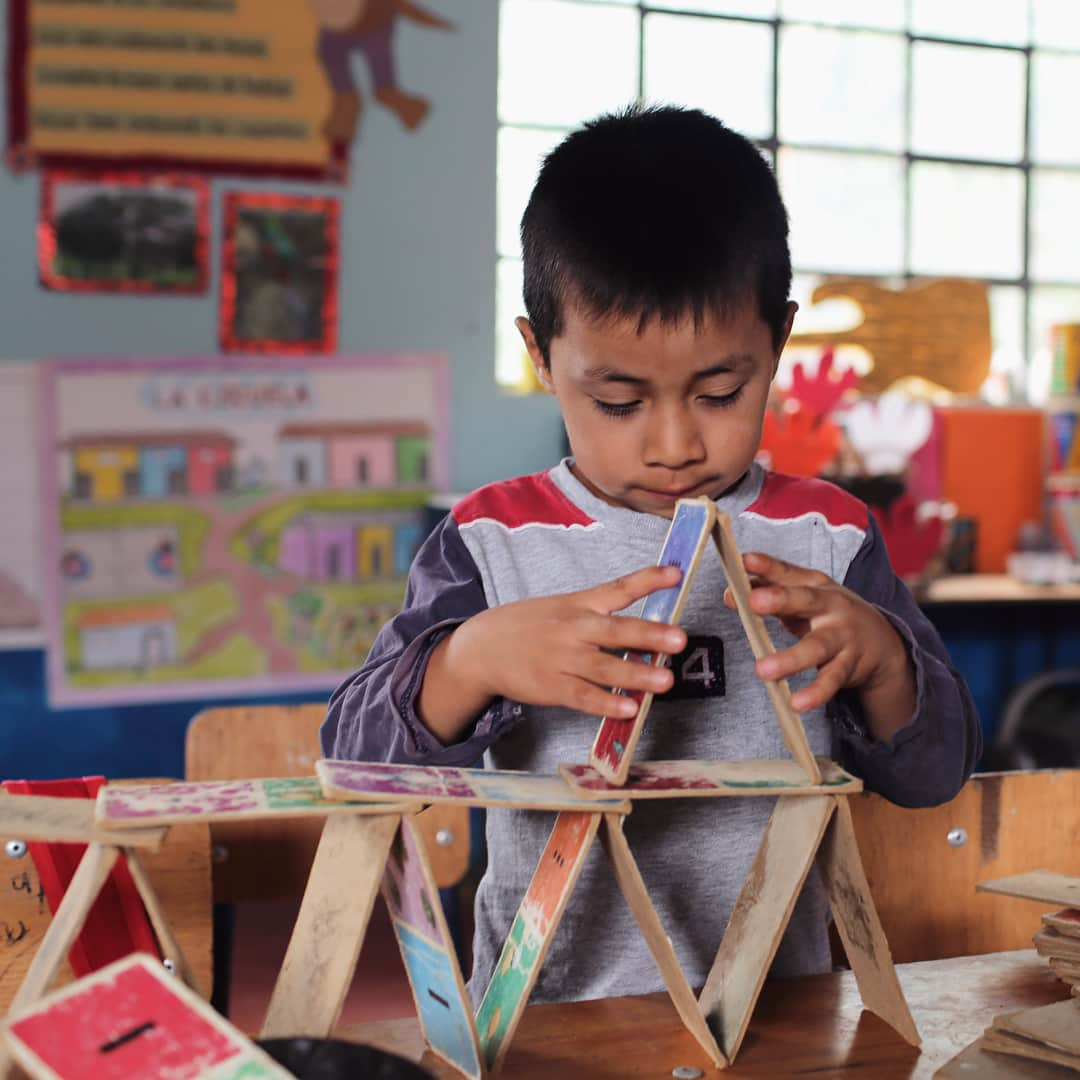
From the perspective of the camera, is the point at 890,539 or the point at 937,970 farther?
the point at 890,539

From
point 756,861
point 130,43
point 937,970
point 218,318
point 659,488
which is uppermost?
point 130,43

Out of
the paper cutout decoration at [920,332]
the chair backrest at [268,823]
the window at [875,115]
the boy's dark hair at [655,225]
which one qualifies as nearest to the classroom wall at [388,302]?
the window at [875,115]

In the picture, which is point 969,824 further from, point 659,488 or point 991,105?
point 991,105

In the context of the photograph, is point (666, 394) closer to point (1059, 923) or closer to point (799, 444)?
point (1059, 923)

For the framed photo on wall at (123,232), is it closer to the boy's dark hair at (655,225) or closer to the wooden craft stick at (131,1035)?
the boy's dark hair at (655,225)

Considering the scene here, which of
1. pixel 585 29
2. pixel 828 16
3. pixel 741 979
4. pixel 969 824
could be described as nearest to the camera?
pixel 741 979

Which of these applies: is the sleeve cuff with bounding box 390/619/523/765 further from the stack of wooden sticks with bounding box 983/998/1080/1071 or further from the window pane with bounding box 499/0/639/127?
the window pane with bounding box 499/0/639/127

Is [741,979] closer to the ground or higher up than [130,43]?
closer to the ground

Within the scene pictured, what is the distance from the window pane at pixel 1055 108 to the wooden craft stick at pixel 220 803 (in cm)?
330

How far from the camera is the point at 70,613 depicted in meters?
2.57

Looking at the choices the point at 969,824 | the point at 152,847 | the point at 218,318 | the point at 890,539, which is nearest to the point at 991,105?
the point at 890,539

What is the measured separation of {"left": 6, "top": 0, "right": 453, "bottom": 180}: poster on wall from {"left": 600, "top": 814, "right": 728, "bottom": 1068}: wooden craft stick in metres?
2.16

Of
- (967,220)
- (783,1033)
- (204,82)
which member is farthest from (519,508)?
(967,220)

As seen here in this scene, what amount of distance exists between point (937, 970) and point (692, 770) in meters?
0.29
